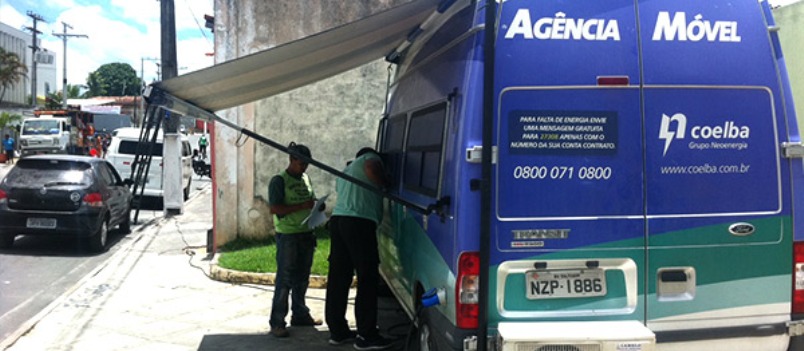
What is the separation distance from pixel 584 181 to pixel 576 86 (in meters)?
0.50

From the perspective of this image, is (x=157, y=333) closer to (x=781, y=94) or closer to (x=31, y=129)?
(x=781, y=94)

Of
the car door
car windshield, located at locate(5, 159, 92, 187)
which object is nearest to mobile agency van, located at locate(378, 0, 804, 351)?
car windshield, located at locate(5, 159, 92, 187)

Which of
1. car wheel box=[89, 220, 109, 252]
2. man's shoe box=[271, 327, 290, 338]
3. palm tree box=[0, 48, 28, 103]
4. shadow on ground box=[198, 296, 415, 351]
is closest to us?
shadow on ground box=[198, 296, 415, 351]

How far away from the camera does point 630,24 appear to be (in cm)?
347

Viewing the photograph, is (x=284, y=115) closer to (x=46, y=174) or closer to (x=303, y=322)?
(x=46, y=174)

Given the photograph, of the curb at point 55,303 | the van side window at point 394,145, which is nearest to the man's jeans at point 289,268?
the van side window at point 394,145

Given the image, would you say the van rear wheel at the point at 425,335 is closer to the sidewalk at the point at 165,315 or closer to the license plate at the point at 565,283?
the license plate at the point at 565,283

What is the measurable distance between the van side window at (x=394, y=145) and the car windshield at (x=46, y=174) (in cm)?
620

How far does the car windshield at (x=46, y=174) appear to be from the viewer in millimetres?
10102

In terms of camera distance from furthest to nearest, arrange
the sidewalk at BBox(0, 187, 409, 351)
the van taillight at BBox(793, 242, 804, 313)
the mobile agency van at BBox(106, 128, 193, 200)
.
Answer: the mobile agency van at BBox(106, 128, 193, 200) < the sidewalk at BBox(0, 187, 409, 351) < the van taillight at BBox(793, 242, 804, 313)

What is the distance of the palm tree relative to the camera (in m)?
45.9

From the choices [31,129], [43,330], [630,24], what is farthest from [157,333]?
[31,129]

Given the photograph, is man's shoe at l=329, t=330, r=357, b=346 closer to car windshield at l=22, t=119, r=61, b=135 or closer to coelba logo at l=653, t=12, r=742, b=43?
coelba logo at l=653, t=12, r=742, b=43

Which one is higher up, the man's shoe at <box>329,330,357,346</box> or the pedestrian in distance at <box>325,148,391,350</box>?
the pedestrian in distance at <box>325,148,391,350</box>
